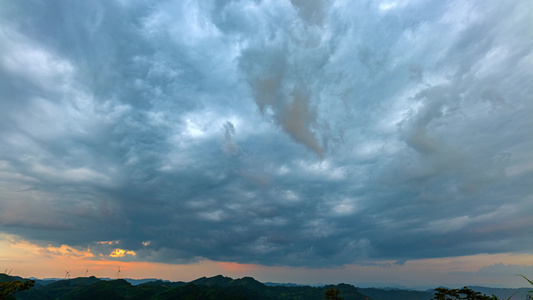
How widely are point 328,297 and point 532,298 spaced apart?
13161cm

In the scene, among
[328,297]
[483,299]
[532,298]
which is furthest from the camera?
[328,297]

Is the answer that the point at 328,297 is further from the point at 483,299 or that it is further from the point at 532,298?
the point at 532,298

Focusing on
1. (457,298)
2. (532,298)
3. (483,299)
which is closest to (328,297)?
(457,298)

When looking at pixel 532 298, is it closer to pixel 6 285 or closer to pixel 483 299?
pixel 483 299

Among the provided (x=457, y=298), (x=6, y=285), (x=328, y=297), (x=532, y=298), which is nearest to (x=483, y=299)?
(x=457, y=298)

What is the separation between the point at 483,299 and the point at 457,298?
38.8 ft

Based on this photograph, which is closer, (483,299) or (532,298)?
(532,298)

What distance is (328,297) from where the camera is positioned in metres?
145

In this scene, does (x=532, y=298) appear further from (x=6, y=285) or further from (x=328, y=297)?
(x=6, y=285)

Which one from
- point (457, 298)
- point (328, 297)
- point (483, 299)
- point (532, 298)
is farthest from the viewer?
point (328, 297)

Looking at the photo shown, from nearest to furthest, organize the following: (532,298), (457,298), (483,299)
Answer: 1. (532,298)
2. (483,299)
3. (457,298)

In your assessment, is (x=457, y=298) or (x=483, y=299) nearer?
(x=483, y=299)

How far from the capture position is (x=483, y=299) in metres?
105

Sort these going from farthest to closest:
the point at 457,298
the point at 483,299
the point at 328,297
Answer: the point at 328,297, the point at 457,298, the point at 483,299
